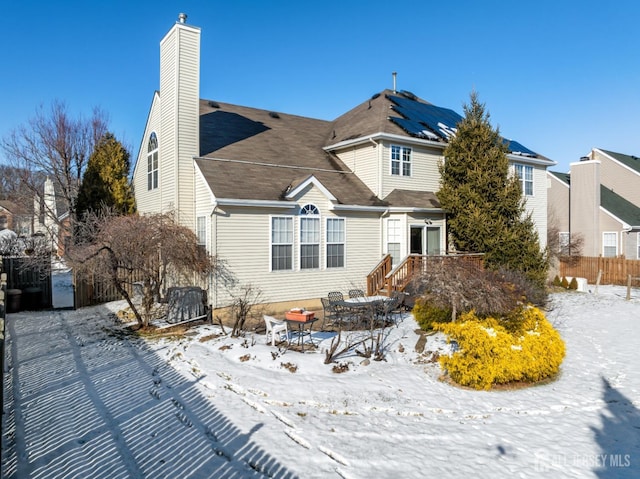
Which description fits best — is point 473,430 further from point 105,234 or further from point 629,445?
point 105,234

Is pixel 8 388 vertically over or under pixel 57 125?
A: under

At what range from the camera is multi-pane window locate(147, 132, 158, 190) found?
16641 mm

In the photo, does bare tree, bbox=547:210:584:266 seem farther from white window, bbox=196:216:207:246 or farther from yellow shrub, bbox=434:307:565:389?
white window, bbox=196:216:207:246

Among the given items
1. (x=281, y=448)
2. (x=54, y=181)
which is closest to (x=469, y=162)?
(x=281, y=448)

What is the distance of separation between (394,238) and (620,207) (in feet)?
62.6

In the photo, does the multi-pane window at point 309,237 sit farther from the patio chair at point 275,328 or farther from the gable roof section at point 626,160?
the gable roof section at point 626,160

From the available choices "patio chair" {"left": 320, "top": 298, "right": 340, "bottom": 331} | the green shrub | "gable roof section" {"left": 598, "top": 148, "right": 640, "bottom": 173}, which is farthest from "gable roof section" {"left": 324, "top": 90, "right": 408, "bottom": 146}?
"gable roof section" {"left": 598, "top": 148, "right": 640, "bottom": 173}

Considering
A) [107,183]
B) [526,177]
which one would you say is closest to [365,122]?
[526,177]

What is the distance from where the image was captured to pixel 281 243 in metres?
14.2

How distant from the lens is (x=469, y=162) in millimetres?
17047

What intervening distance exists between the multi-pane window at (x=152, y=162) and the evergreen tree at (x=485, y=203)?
1131 centimetres

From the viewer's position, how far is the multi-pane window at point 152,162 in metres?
16.6

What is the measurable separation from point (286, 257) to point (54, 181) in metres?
21.0

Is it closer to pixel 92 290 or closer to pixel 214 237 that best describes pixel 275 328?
pixel 214 237
